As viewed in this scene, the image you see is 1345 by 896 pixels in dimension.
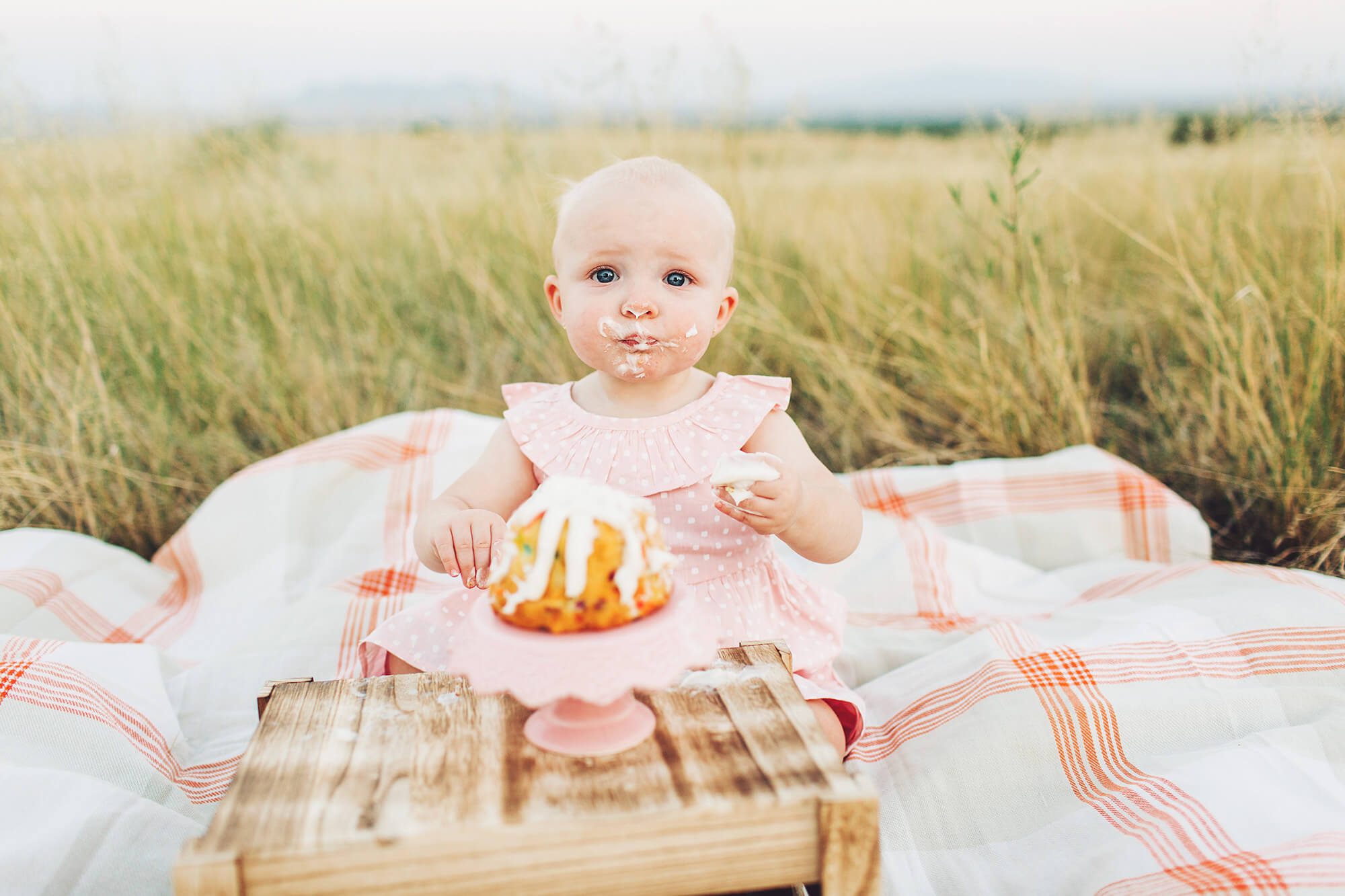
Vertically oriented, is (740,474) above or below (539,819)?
above

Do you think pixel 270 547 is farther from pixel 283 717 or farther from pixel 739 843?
pixel 739 843

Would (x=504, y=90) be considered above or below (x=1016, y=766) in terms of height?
above

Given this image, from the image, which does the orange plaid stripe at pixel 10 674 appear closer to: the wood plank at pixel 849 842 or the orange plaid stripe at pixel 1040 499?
the wood plank at pixel 849 842

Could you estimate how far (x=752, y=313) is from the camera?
142 inches

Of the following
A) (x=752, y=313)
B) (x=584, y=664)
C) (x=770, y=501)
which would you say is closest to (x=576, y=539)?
(x=584, y=664)

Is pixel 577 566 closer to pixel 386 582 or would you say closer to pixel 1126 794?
pixel 1126 794

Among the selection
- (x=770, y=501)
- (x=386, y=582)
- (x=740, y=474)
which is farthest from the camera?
(x=386, y=582)

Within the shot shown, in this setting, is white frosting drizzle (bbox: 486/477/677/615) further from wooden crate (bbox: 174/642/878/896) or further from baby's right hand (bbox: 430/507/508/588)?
baby's right hand (bbox: 430/507/508/588)

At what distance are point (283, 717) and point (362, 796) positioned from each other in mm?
279

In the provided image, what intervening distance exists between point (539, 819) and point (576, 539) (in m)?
0.30

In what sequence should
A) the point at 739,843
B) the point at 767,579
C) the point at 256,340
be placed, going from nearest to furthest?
1. the point at 739,843
2. the point at 767,579
3. the point at 256,340

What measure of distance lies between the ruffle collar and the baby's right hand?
23 cm

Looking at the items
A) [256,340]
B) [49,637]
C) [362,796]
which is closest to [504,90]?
[256,340]

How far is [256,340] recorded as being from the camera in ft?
12.1
